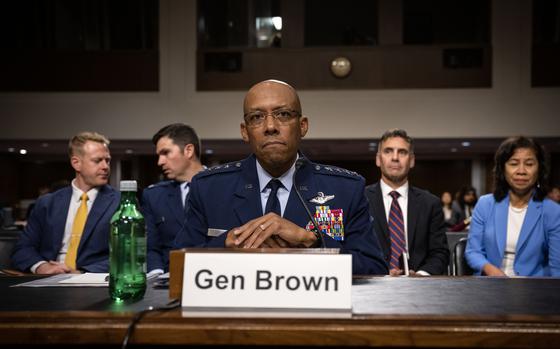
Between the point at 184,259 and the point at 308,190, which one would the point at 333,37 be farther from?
the point at 184,259

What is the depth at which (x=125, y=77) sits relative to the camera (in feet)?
30.0

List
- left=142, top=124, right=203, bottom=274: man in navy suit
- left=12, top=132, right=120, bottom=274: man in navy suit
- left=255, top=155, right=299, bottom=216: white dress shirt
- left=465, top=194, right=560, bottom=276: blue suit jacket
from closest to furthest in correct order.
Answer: left=255, top=155, right=299, bottom=216: white dress shirt < left=465, top=194, right=560, bottom=276: blue suit jacket < left=12, top=132, right=120, bottom=274: man in navy suit < left=142, top=124, right=203, bottom=274: man in navy suit

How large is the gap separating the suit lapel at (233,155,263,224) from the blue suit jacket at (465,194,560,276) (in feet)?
4.70

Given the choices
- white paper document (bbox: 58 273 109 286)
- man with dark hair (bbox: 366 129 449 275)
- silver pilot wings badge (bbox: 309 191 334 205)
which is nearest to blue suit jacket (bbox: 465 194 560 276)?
man with dark hair (bbox: 366 129 449 275)

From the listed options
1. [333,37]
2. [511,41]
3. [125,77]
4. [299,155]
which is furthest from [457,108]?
[299,155]

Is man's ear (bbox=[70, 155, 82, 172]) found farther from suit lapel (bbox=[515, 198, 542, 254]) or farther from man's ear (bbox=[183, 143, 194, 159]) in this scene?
suit lapel (bbox=[515, 198, 542, 254])

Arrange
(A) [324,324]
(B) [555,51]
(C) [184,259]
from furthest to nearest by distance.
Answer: (B) [555,51] → (C) [184,259] → (A) [324,324]

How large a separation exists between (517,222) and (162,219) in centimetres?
189

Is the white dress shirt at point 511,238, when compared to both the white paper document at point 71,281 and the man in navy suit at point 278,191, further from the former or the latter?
the white paper document at point 71,281

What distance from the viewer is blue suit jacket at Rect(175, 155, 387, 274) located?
166 cm

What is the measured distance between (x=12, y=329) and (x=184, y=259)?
1.06ft

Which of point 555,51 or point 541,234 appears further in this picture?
point 555,51

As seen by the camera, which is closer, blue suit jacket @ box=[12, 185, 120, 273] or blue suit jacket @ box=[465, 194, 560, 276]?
blue suit jacket @ box=[465, 194, 560, 276]

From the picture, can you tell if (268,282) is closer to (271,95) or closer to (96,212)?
(271,95)
